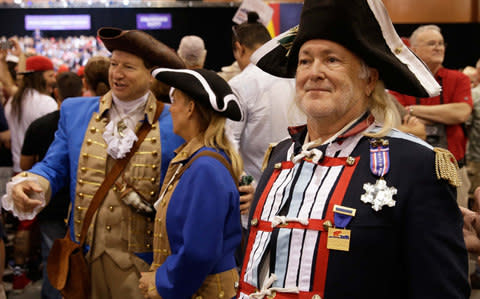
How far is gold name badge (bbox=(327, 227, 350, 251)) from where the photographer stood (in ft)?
5.49

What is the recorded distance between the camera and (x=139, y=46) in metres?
3.22

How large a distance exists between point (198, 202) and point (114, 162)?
77 centimetres

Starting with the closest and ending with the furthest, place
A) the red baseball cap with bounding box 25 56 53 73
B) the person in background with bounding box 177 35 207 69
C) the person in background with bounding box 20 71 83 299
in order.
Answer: the person in background with bounding box 20 71 83 299 < the person in background with bounding box 177 35 207 69 < the red baseball cap with bounding box 25 56 53 73

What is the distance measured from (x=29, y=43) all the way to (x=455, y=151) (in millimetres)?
6829

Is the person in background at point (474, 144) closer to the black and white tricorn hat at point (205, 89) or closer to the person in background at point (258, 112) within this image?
the person in background at point (258, 112)

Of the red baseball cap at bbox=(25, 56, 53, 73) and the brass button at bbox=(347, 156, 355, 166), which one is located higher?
the brass button at bbox=(347, 156, 355, 166)

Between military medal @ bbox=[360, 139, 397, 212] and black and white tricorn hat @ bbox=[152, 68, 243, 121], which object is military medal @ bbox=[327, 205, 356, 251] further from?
black and white tricorn hat @ bbox=[152, 68, 243, 121]

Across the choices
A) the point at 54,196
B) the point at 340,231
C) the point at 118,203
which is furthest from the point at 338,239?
the point at 54,196

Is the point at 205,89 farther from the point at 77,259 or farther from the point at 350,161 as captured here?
the point at 350,161

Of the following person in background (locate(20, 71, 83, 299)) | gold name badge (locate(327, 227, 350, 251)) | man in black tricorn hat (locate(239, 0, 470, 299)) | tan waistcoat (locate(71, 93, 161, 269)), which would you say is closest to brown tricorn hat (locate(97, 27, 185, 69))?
tan waistcoat (locate(71, 93, 161, 269))

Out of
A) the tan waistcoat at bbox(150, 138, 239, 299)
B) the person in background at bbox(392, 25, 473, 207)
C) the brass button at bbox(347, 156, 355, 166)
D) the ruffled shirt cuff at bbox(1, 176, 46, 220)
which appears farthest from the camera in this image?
the person in background at bbox(392, 25, 473, 207)

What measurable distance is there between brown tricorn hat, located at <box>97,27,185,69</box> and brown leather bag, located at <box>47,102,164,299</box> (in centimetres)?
46

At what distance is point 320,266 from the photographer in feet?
5.57

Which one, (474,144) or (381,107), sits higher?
(381,107)
